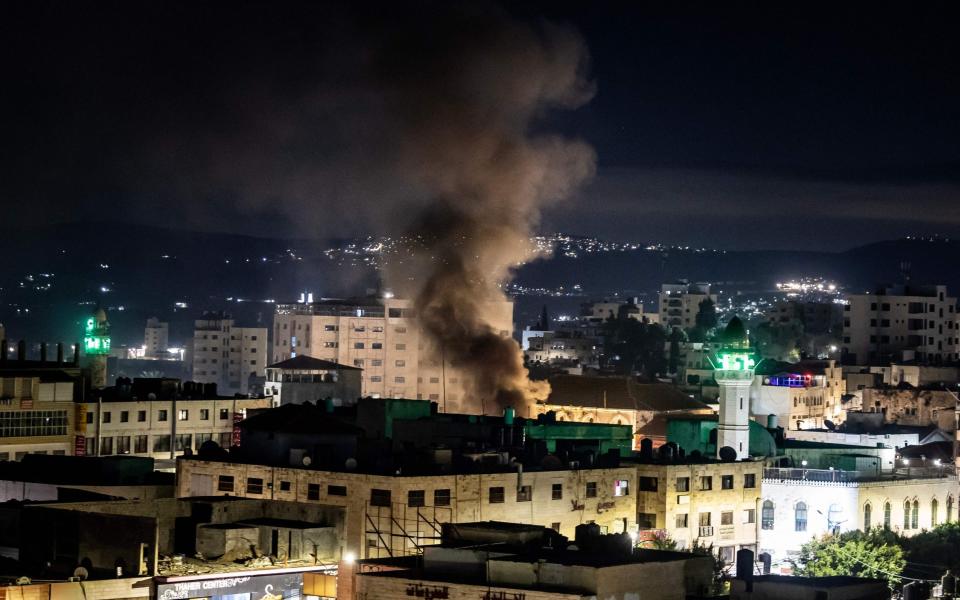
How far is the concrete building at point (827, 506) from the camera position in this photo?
242 ft

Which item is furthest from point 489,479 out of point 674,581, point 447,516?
point 674,581

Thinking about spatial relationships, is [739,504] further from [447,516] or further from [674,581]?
[674,581]

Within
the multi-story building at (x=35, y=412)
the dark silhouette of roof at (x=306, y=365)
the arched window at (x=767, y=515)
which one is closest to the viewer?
the arched window at (x=767, y=515)

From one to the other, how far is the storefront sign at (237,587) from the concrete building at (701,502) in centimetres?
2063

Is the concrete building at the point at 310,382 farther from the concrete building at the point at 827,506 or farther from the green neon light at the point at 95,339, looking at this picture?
the concrete building at the point at 827,506

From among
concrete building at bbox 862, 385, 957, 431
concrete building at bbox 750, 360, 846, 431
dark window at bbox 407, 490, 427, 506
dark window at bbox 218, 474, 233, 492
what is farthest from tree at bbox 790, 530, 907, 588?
concrete building at bbox 862, 385, 957, 431

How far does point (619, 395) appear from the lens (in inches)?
4208

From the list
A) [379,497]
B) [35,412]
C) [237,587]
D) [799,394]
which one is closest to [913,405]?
[799,394]

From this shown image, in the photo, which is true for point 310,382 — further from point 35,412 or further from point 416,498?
point 416,498

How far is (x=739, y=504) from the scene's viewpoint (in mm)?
70750

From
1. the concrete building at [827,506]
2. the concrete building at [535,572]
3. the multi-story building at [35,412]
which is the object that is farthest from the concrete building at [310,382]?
the concrete building at [535,572]

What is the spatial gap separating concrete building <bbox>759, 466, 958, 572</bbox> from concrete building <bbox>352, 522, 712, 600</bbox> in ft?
98.6

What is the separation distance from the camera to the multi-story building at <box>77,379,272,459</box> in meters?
85.2

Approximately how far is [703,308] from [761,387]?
68196 mm
